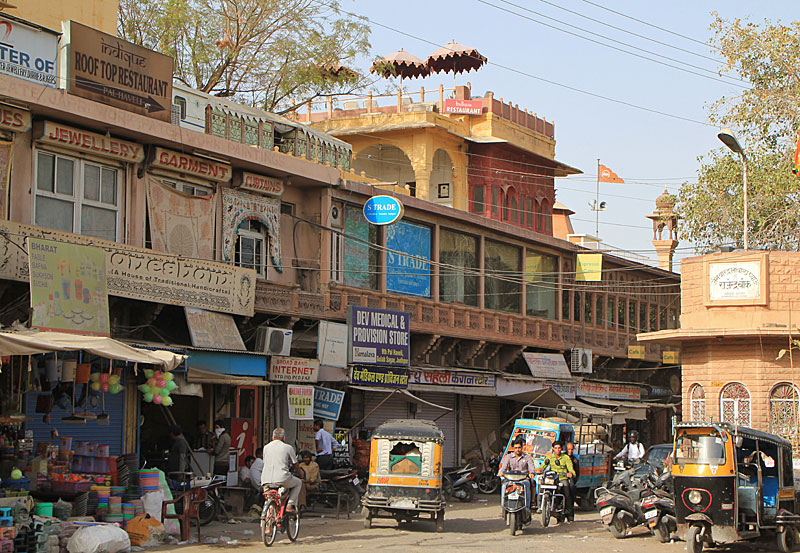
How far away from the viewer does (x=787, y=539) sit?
1595 cm

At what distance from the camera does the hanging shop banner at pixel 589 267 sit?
3569 cm

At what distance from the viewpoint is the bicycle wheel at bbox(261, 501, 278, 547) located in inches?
596

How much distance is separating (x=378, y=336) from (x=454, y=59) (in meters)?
19.7

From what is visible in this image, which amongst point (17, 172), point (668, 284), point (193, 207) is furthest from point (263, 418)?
point (668, 284)

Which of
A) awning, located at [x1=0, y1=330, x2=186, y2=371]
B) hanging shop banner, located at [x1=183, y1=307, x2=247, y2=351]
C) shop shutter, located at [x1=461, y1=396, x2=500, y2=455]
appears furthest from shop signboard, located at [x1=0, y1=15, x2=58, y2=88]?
shop shutter, located at [x1=461, y1=396, x2=500, y2=455]

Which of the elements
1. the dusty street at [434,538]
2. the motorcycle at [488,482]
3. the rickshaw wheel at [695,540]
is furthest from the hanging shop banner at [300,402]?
the rickshaw wheel at [695,540]

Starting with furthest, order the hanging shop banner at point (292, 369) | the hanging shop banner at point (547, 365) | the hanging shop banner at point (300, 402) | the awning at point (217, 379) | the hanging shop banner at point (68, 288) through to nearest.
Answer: the hanging shop banner at point (547, 365) < the hanging shop banner at point (300, 402) < the hanging shop banner at point (292, 369) < the awning at point (217, 379) < the hanging shop banner at point (68, 288)

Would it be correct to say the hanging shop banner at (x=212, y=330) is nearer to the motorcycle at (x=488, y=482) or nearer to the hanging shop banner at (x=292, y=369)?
the hanging shop banner at (x=292, y=369)

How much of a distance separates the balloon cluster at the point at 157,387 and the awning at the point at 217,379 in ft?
8.53

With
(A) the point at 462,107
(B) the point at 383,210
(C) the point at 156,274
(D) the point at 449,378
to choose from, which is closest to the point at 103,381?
(C) the point at 156,274

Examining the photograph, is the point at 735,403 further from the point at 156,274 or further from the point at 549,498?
the point at 156,274

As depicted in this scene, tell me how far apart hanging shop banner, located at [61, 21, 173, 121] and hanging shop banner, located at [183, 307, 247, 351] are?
400 cm

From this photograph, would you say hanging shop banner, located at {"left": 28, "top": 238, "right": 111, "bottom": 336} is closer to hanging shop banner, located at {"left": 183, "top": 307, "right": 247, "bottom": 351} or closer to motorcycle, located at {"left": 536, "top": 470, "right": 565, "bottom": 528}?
hanging shop banner, located at {"left": 183, "top": 307, "right": 247, "bottom": 351}

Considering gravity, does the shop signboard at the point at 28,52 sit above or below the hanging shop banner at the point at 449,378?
above
